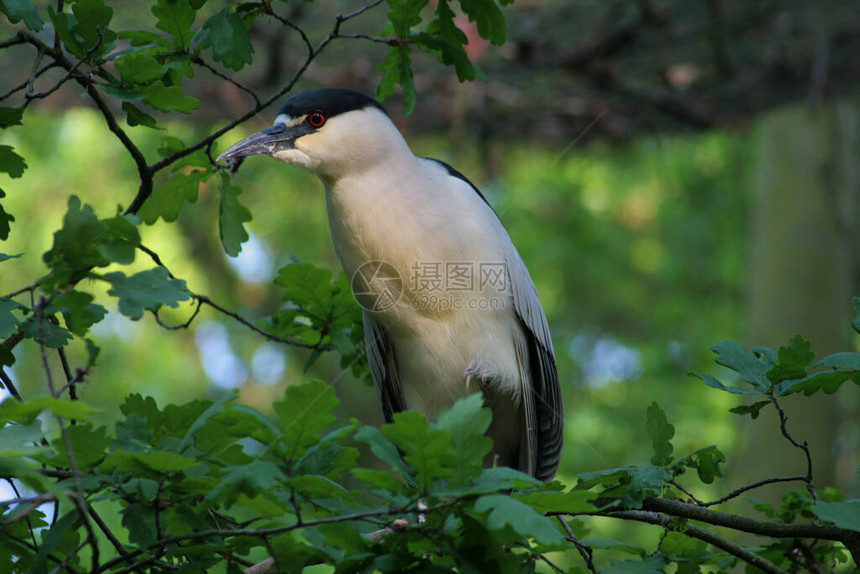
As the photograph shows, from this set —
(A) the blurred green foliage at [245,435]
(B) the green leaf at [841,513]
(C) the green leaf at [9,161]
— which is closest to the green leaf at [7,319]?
(A) the blurred green foliage at [245,435]

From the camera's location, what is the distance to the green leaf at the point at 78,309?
1114mm

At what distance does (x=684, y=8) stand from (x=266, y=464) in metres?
3.31

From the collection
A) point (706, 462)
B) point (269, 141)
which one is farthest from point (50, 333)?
point (706, 462)

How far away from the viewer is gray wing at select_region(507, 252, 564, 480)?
2463 millimetres

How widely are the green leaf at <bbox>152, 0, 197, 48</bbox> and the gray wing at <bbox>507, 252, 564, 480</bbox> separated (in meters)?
1.18

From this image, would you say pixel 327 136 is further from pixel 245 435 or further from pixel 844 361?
pixel 844 361

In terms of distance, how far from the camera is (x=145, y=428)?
47.2 inches

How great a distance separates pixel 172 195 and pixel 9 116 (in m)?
0.46

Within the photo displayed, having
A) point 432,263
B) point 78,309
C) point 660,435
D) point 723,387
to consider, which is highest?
point 78,309

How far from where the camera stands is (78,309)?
1119 millimetres

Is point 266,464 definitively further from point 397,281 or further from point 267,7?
point 397,281

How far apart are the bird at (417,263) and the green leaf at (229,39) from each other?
0.35 meters

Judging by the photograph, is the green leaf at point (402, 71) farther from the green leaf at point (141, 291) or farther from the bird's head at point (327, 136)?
the green leaf at point (141, 291)

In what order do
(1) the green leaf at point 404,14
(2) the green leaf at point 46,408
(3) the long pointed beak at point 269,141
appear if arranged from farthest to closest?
(3) the long pointed beak at point 269,141 < (1) the green leaf at point 404,14 < (2) the green leaf at point 46,408
